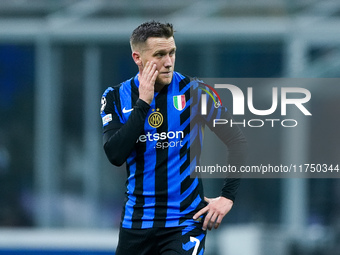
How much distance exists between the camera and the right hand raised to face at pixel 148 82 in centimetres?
380

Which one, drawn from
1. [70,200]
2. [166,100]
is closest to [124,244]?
[166,100]

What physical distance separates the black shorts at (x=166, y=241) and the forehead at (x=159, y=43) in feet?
3.08

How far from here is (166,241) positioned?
3.86m

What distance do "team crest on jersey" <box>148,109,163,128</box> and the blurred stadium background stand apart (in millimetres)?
4110

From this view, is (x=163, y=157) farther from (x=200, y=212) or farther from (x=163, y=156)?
(x=200, y=212)

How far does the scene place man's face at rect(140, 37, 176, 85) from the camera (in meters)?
3.84

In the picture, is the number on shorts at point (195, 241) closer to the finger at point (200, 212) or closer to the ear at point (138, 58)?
the finger at point (200, 212)

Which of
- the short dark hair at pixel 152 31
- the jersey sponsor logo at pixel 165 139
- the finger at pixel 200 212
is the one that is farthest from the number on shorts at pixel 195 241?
the short dark hair at pixel 152 31

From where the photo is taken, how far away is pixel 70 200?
8055mm

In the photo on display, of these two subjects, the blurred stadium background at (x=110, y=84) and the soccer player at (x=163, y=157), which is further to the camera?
the blurred stadium background at (x=110, y=84)

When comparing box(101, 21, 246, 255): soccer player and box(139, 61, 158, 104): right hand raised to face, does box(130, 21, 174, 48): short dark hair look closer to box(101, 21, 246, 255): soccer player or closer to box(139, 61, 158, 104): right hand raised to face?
box(101, 21, 246, 255): soccer player

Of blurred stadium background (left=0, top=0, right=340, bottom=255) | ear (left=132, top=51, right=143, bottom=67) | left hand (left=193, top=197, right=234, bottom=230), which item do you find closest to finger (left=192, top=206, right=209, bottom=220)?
left hand (left=193, top=197, right=234, bottom=230)

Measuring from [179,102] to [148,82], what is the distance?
0.76 ft

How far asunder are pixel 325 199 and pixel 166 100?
4.55 meters
